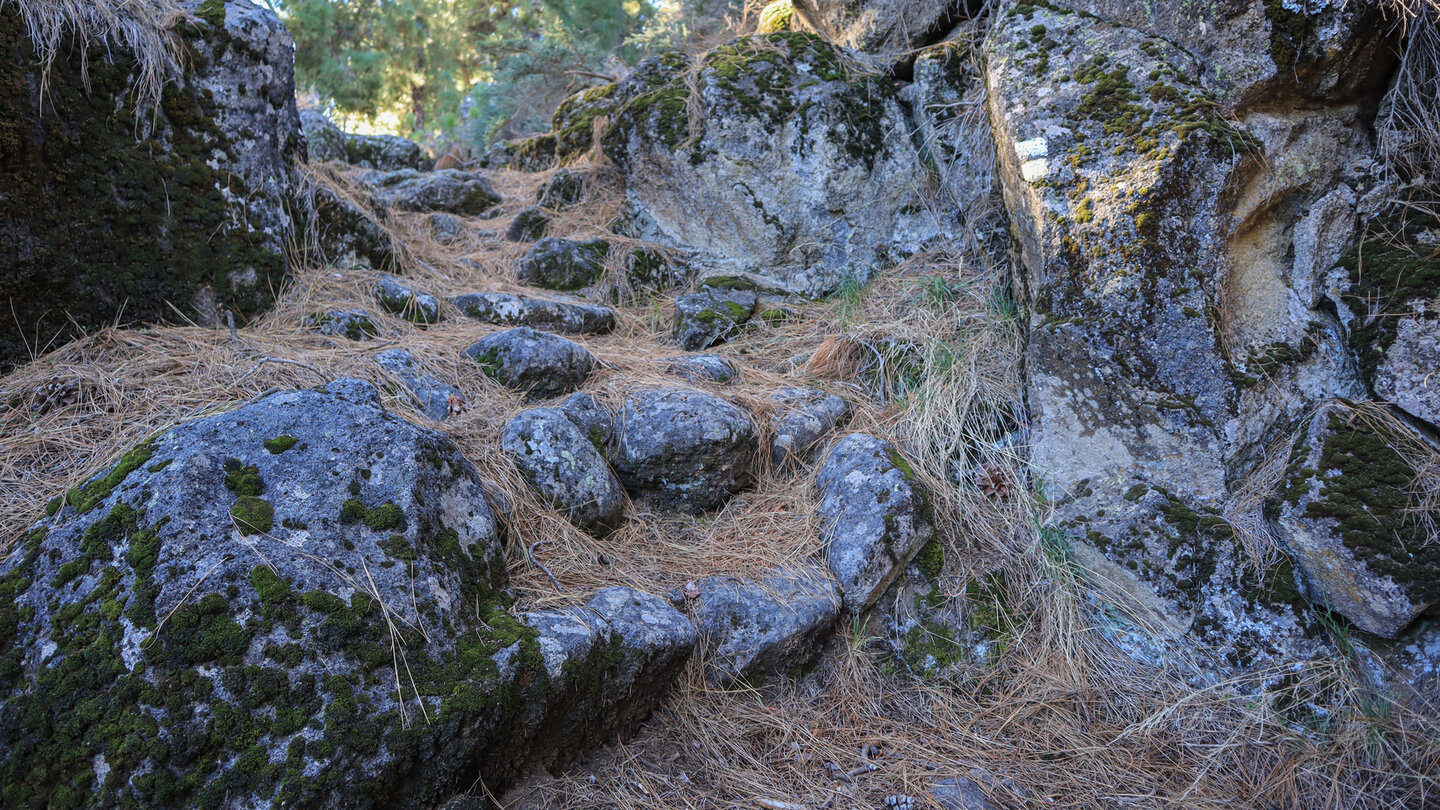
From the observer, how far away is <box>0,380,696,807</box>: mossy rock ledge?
4.48 ft

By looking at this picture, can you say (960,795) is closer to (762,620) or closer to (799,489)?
(762,620)

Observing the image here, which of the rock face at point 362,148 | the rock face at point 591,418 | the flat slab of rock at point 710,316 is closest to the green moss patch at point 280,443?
the rock face at point 591,418

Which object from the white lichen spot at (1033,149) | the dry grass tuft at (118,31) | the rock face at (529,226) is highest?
the dry grass tuft at (118,31)

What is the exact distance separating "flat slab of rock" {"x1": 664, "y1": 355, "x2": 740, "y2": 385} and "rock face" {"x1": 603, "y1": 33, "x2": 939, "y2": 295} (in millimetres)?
1099

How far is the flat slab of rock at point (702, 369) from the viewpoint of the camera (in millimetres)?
3250

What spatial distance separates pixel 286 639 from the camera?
60.5 inches

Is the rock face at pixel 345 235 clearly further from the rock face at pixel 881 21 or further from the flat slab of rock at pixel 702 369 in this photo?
the rock face at pixel 881 21

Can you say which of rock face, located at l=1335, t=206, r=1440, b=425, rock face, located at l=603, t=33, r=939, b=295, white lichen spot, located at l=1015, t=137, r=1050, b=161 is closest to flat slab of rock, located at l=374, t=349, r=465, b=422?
rock face, located at l=603, t=33, r=939, b=295

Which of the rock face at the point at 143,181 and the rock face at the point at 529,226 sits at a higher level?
the rock face at the point at 143,181

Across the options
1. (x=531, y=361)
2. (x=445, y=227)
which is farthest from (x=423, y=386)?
(x=445, y=227)

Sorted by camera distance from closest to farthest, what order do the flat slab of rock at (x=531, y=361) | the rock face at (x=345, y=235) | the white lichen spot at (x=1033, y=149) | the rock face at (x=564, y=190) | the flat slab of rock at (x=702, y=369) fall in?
the white lichen spot at (x=1033, y=149)
the flat slab of rock at (x=531, y=361)
the flat slab of rock at (x=702, y=369)
the rock face at (x=345, y=235)
the rock face at (x=564, y=190)

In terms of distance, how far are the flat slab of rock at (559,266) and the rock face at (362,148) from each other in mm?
2590

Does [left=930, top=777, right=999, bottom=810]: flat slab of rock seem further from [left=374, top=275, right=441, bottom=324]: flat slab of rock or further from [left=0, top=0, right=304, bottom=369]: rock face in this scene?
[left=0, top=0, right=304, bottom=369]: rock face

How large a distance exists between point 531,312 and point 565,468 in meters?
1.35
